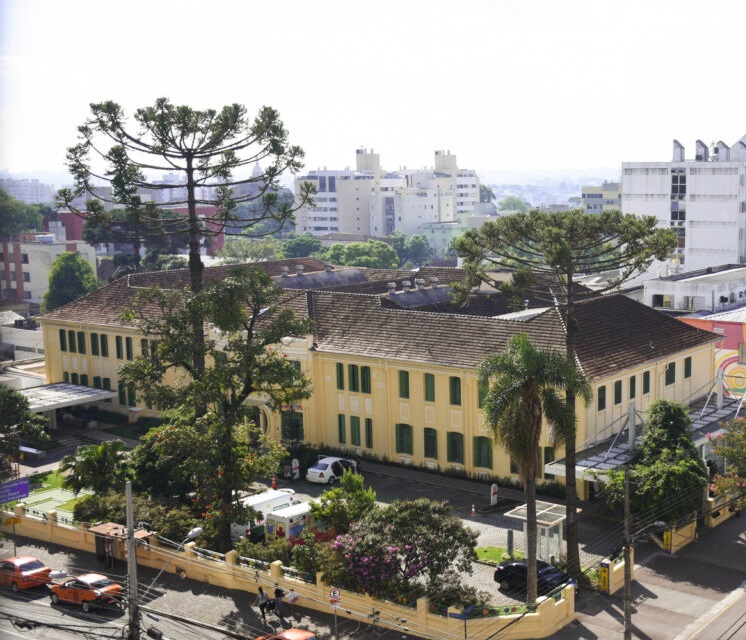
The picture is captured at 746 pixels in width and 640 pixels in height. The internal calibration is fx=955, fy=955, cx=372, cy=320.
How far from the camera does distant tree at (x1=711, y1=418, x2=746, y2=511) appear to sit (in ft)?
128

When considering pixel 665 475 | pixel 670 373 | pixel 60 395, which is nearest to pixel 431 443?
pixel 670 373

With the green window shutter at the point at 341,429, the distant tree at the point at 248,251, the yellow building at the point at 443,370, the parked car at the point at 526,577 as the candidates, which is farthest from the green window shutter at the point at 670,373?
the distant tree at the point at 248,251

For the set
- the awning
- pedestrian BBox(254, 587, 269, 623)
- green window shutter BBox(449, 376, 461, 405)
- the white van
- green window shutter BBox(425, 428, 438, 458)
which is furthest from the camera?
the awning

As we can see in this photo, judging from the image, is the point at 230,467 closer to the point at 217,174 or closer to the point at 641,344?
the point at 217,174

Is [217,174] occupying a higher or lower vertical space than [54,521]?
higher

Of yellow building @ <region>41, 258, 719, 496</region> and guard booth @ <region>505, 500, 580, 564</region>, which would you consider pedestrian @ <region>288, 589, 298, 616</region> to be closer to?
guard booth @ <region>505, 500, 580, 564</region>

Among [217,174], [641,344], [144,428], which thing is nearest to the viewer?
[217,174]

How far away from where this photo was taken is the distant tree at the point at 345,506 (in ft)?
118

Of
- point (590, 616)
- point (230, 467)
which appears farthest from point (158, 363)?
point (590, 616)

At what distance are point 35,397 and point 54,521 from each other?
69.2ft

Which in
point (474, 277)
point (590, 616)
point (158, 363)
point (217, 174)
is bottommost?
point (590, 616)

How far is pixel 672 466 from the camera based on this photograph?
3922cm

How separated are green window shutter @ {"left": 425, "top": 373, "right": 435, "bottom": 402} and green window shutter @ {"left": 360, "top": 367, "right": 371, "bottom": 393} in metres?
3.78

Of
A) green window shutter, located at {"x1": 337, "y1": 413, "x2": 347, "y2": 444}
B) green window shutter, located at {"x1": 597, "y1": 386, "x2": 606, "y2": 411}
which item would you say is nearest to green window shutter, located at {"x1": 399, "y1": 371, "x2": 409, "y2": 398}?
green window shutter, located at {"x1": 337, "y1": 413, "x2": 347, "y2": 444}
